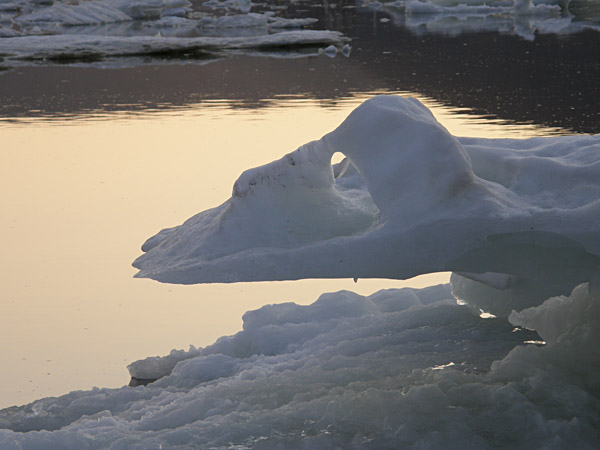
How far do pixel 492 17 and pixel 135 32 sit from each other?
910cm

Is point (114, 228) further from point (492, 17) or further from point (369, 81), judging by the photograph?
point (492, 17)

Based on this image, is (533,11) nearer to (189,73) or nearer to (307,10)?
(307,10)

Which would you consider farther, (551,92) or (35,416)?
(551,92)

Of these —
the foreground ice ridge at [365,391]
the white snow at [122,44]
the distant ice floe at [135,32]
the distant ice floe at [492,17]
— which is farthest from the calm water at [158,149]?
the distant ice floe at [492,17]

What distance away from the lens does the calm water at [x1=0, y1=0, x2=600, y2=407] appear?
529 cm

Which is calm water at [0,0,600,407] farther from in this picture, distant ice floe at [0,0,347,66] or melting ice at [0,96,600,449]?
distant ice floe at [0,0,347,66]

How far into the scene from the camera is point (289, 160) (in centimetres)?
362

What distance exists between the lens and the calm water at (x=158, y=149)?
5293 mm

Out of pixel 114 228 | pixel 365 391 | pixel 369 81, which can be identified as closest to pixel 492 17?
pixel 369 81

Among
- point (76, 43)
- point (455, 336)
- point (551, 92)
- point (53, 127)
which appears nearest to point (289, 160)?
point (455, 336)

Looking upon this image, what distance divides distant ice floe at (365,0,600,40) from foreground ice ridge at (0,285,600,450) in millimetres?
16345

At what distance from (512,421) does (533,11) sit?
23.1 m

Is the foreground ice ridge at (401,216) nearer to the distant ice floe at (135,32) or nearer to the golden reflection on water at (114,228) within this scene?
the golden reflection on water at (114,228)

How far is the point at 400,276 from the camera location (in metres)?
3.25
